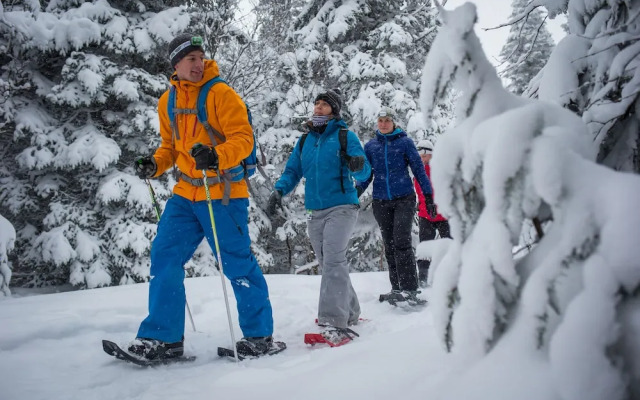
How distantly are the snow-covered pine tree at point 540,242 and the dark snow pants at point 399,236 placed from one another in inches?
142

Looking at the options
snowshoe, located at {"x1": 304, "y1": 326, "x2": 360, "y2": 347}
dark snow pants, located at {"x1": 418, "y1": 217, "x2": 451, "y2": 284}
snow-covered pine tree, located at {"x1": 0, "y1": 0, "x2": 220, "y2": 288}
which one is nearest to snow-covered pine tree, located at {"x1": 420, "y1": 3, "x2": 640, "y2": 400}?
snowshoe, located at {"x1": 304, "y1": 326, "x2": 360, "y2": 347}

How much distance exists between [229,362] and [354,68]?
1020 centimetres

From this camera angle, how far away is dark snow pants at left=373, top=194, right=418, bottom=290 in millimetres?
4930

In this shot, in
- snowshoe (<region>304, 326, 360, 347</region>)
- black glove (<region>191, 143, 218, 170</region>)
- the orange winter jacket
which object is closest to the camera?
black glove (<region>191, 143, 218, 170</region>)

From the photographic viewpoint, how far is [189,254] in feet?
11.0

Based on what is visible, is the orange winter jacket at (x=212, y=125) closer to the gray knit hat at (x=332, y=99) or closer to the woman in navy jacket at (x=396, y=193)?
the gray knit hat at (x=332, y=99)

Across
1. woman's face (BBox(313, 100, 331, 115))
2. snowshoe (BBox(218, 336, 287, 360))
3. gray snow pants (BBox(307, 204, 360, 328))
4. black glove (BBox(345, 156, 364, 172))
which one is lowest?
snowshoe (BBox(218, 336, 287, 360))

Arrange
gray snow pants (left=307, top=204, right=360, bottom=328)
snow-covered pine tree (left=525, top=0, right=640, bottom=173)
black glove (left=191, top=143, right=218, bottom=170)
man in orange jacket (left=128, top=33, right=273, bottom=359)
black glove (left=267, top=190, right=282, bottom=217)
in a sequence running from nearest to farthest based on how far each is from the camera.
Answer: snow-covered pine tree (left=525, top=0, right=640, bottom=173) → black glove (left=191, top=143, right=218, bottom=170) → man in orange jacket (left=128, top=33, right=273, bottom=359) → gray snow pants (left=307, top=204, right=360, bottom=328) → black glove (left=267, top=190, right=282, bottom=217)

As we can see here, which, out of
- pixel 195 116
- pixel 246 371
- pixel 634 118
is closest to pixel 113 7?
pixel 195 116

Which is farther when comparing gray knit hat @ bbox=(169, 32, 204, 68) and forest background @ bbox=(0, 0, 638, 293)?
forest background @ bbox=(0, 0, 638, 293)

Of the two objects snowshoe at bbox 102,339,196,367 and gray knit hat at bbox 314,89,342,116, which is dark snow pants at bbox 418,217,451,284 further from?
snowshoe at bbox 102,339,196,367

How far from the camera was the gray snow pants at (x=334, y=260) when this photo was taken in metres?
3.66

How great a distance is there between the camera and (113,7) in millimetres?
10234

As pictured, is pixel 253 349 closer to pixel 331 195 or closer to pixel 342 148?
pixel 331 195
